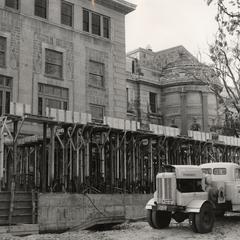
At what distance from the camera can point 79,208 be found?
84.3 feet

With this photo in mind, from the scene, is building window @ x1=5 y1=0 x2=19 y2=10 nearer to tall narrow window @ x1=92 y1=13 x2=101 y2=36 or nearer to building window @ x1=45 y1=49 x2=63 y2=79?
building window @ x1=45 y1=49 x2=63 y2=79

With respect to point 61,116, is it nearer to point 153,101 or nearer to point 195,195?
point 195,195

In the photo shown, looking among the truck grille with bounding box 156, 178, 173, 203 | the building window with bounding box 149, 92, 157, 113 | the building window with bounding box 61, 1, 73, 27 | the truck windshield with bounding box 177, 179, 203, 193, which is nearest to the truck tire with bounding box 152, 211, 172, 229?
the truck grille with bounding box 156, 178, 173, 203

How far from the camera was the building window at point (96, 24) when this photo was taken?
125ft

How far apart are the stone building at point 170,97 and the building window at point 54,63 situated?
1809 cm

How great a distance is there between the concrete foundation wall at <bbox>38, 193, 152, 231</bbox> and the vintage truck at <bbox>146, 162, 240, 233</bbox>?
583cm

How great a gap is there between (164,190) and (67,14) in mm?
21179


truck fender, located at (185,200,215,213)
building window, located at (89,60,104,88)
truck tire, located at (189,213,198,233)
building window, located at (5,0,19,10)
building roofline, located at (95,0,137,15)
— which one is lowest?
truck tire, located at (189,213,198,233)

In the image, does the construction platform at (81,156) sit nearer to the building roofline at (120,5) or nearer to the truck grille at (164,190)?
the truck grille at (164,190)

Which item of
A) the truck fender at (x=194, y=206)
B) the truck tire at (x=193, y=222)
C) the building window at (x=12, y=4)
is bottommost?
the truck tire at (x=193, y=222)

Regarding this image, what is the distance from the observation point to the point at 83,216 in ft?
84.5

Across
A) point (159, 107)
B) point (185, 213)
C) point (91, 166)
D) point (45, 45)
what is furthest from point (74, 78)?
point (159, 107)

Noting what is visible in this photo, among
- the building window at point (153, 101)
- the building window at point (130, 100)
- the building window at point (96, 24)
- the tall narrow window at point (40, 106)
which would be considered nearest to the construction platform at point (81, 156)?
the tall narrow window at point (40, 106)

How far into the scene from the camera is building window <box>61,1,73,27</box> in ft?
119
